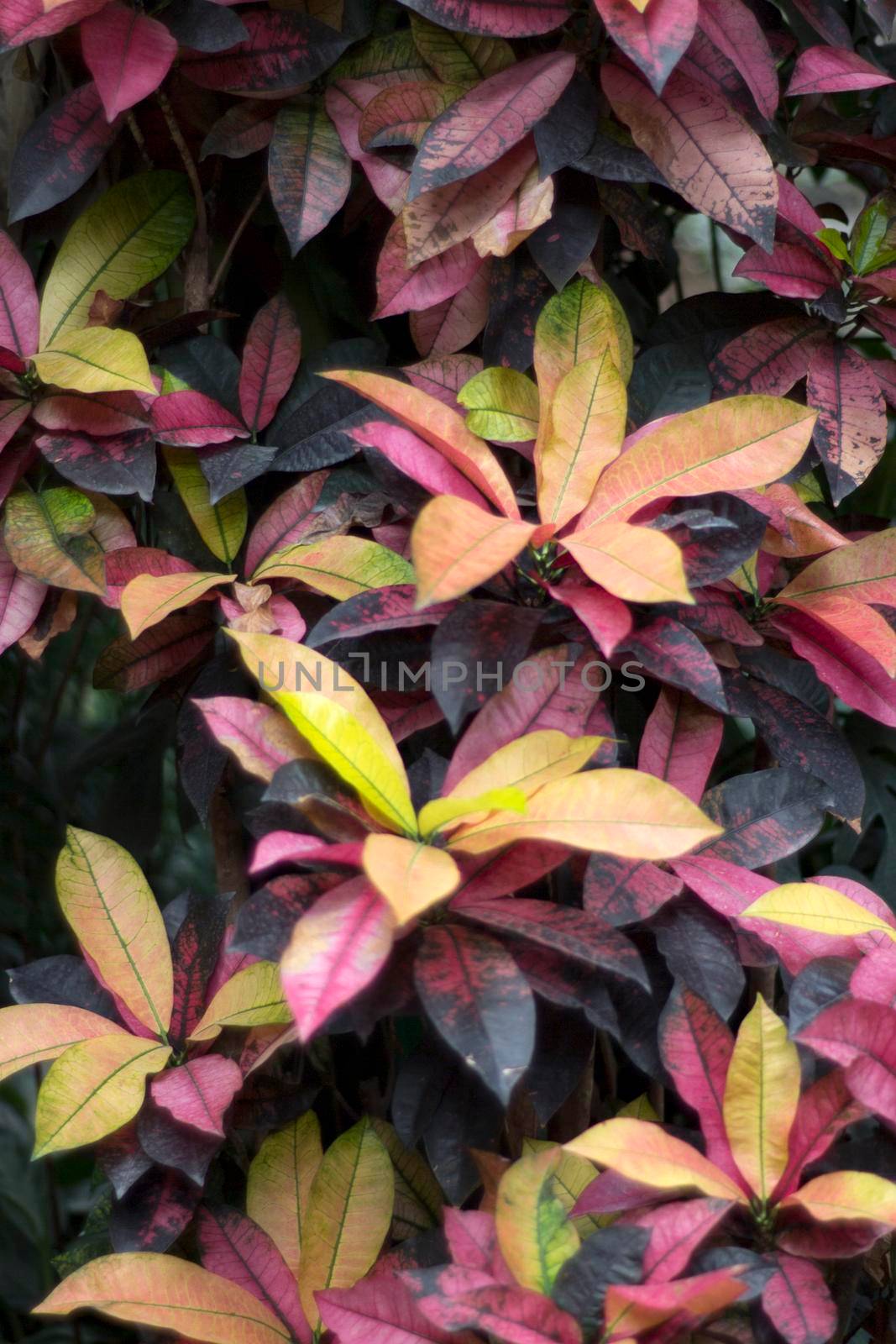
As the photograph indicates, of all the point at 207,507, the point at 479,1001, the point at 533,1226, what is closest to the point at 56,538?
the point at 207,507

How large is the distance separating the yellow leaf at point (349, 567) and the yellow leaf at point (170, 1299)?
17.3 inches

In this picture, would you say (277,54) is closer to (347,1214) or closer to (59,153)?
(59,153)

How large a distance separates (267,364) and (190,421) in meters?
0.08

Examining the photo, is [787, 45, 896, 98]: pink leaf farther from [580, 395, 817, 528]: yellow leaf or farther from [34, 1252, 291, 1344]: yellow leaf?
[34, 1252, 291, 1344]: yellow leaf

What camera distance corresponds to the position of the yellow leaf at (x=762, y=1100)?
700mm

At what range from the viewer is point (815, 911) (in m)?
0.73

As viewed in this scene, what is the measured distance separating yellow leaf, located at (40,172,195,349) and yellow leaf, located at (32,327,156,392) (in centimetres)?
6

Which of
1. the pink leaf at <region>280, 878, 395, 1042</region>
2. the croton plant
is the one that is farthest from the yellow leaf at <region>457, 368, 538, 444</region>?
the pink leaf at <region>280, 878, 395, 1042</region>

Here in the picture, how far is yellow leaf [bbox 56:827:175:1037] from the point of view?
2.74 ft

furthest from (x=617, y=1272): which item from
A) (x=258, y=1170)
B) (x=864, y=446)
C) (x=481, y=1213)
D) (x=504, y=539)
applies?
(x=864, y=446)

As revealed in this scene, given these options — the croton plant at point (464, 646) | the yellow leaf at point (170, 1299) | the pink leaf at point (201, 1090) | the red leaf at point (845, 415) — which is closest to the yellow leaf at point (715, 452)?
the croton plant at point (464, 646)

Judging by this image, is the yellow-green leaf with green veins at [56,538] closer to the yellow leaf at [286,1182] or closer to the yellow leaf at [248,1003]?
the yellow leaf at [248,1003]

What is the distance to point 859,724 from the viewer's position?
1.24 meters

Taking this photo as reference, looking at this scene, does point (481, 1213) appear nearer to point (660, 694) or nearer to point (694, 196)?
point (660, 694)
